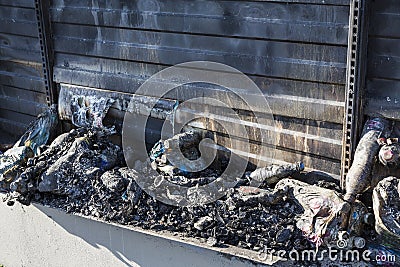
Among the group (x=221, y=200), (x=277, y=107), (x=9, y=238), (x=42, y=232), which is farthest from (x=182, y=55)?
(x=9, y=238)

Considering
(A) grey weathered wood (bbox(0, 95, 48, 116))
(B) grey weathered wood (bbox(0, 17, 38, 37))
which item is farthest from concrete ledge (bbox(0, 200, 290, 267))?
(B) grey weathered wood (bbox(0, 17, 38, 37))

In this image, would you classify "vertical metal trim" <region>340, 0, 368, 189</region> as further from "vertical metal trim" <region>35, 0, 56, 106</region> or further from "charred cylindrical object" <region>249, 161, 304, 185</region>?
"vertical metal trim" <region>35, 0, 56, 106</region>

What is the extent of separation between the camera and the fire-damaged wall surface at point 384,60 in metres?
3.52

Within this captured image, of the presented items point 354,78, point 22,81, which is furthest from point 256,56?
point 22,81

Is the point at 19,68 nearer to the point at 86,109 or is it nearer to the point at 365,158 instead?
the point at 86,109

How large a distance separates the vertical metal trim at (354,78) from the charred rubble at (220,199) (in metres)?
0.11

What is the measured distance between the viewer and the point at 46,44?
17.3ft

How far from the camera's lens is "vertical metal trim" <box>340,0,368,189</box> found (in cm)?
355

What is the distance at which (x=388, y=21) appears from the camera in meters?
3.52

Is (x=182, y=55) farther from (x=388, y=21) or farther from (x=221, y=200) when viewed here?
(x=388, y=21)

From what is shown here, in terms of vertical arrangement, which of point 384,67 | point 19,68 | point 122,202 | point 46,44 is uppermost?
point 46,44

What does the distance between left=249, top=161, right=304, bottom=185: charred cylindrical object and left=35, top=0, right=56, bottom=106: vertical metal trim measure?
88.5 inches

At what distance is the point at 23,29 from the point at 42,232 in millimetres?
1987

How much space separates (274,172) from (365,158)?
2.30 feet
